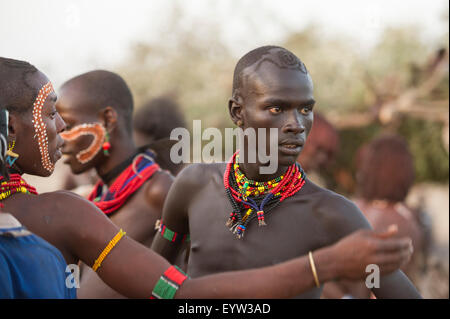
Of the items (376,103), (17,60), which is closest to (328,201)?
(17,60)

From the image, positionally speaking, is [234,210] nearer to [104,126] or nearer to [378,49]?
[104,126]

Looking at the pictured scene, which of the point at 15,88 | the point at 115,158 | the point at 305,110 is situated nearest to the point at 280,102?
the point at 305,110

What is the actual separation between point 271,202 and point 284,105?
49 cm

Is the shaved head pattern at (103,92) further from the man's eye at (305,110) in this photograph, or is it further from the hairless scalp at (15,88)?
the man's eye at (305,110)

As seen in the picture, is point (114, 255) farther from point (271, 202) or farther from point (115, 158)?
point (115, 158)

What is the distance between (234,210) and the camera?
2967mm

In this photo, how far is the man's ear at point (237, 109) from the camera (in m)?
3.01

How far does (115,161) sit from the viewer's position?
4617 millimetres

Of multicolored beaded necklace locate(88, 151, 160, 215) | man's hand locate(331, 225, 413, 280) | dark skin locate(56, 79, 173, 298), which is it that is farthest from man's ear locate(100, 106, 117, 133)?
man's hand locate(331, 225, 413, 280)

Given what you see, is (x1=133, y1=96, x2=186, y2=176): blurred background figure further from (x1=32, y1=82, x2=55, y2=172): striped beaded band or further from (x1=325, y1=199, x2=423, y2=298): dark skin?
(x1=32, y1=82, x2=55, y2=172): striped beaded band

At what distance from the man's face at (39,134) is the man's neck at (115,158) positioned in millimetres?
1738

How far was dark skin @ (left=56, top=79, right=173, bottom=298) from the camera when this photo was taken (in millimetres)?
4367

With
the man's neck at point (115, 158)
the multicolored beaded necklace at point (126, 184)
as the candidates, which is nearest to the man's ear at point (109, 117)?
the man's neck at point (115, 158)
